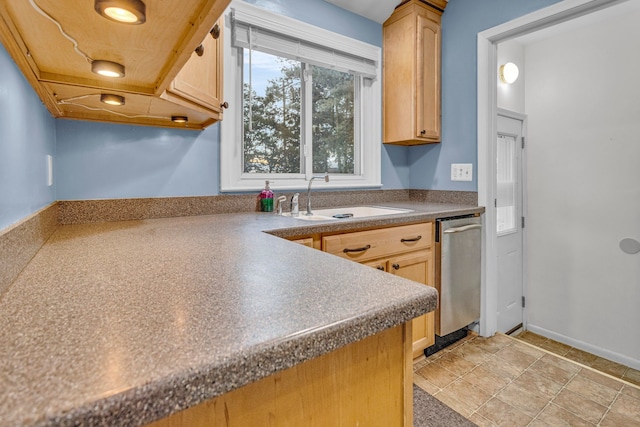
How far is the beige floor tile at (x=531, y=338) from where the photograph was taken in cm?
285

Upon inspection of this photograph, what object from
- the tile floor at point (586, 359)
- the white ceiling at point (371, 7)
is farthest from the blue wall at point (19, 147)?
the tile floor at point (586, 359)

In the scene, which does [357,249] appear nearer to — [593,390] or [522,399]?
[522,399]

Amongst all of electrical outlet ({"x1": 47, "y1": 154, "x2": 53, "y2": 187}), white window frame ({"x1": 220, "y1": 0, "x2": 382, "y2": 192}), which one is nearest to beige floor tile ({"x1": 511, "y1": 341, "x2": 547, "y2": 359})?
white window frame ({"x1": 220, "y1": 0, "x2": 382, "y2": 192})

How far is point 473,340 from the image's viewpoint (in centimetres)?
220

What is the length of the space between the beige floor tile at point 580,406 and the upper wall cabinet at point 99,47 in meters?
2.07

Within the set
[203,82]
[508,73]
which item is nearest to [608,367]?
[508,73]

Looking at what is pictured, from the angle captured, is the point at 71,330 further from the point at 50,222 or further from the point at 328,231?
the point at 328,231

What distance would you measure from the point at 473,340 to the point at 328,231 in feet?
4.65

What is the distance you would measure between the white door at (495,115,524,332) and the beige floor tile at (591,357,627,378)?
60cm

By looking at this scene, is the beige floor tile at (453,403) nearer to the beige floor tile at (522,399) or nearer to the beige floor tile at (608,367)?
the beige floor tile at (522,399)

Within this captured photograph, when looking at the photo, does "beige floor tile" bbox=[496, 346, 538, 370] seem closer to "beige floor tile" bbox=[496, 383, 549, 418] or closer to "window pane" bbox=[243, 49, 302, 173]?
"beige floor tile" bbox=[496, 383, 549, 418]

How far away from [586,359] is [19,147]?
3.57 m

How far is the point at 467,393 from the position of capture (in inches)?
64.2

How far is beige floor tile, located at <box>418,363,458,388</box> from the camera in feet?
5.66
